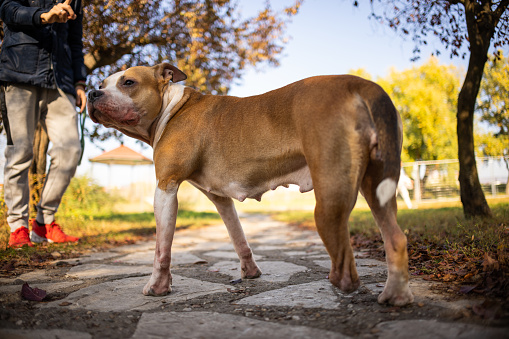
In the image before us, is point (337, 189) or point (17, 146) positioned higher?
point (17, 146)

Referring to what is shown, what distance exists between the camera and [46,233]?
4109mm

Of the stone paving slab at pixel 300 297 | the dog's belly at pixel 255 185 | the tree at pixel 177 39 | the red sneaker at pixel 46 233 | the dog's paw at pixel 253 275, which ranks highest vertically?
the tree at pixel 177 39

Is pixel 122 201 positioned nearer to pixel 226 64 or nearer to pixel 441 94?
pixel 226 64

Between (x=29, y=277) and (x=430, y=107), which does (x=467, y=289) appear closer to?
→ (x=29, y=277)

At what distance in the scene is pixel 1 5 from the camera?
365 centimetres

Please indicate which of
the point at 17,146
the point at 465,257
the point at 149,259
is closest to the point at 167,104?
the point at 149,259

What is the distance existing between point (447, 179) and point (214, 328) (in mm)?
18209

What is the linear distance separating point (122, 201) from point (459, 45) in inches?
513

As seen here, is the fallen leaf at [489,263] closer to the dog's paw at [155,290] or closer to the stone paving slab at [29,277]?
the dog's paw at [155,290]

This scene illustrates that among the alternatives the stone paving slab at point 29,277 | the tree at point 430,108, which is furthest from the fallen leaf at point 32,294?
the tree at point 430,108

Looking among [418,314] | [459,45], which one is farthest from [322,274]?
[459,45]

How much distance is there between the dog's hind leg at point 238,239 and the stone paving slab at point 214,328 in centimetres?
87

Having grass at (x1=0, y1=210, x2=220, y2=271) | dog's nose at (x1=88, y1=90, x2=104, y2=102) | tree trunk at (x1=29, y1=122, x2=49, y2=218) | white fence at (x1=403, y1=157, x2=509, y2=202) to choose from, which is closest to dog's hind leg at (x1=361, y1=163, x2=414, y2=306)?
dog's nose at (x1=88, y1=90, x2=104, y2=102)

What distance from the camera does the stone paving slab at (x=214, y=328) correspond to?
1423 millimetres
